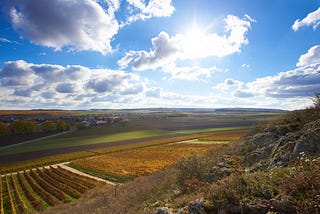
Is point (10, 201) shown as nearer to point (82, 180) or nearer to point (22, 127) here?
point (82, 180)

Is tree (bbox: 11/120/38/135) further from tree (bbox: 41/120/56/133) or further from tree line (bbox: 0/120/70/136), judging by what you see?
tree (bbox: 41/120/56/133)

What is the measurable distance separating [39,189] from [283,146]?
3458cm

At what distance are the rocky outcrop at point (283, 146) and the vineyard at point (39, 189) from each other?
69.6 ft

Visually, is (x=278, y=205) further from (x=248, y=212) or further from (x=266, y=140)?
(x=266, y=140)

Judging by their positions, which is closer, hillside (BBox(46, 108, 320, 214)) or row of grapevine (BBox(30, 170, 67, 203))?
hillside (BBox(46, 108, 320, 214))

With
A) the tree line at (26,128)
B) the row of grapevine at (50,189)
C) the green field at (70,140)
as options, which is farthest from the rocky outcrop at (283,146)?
the tree line at (26,128)

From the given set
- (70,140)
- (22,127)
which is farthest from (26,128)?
(70,140)

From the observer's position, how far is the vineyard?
26938 millimetres

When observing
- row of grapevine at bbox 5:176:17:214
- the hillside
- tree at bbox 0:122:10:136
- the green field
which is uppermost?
the hillside

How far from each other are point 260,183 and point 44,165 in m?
56.9

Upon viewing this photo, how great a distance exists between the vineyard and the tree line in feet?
268

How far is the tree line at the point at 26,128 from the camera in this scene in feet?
372

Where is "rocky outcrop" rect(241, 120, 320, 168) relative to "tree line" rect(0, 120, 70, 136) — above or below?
above

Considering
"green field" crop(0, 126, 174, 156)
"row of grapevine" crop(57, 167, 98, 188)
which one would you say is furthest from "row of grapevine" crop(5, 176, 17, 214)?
"green field" crop(0, 126, 174, 156)
